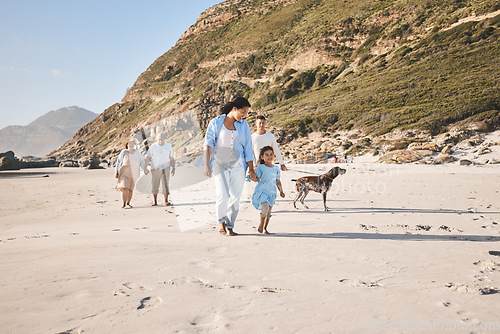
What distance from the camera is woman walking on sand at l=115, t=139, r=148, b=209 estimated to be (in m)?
9.31

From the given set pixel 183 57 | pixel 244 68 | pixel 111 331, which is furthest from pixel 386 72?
pixel 183 57

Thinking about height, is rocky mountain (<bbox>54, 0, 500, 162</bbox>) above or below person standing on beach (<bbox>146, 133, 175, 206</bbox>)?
above

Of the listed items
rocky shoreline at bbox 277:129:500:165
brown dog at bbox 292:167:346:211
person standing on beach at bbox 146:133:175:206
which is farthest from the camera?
rocky shoreline at bbox 277:129:500:165

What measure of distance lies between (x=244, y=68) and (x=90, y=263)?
69.7m

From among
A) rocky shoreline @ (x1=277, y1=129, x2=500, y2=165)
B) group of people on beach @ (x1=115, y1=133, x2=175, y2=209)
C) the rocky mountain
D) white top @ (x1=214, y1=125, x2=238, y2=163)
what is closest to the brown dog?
white top @ (x1=214, y1=125, x2=238, y2=163)

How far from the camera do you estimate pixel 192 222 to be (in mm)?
6430

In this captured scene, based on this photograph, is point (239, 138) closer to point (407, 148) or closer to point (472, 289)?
point (472, 289)

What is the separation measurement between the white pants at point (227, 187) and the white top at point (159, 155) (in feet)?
16.9

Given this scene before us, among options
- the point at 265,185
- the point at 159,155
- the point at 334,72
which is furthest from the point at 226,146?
the point at 334,72

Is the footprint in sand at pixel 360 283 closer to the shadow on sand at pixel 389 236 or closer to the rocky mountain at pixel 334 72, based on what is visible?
the shadow on sand at pixel 389 236

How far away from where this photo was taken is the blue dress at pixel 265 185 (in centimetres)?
522

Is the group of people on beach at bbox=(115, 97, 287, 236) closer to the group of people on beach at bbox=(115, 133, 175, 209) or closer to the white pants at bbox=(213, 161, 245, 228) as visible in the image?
the white pants at bbox=(213, 161, 245, 228)

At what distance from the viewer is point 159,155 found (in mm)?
9922

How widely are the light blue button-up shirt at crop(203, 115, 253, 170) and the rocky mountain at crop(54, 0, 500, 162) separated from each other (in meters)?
4.49
